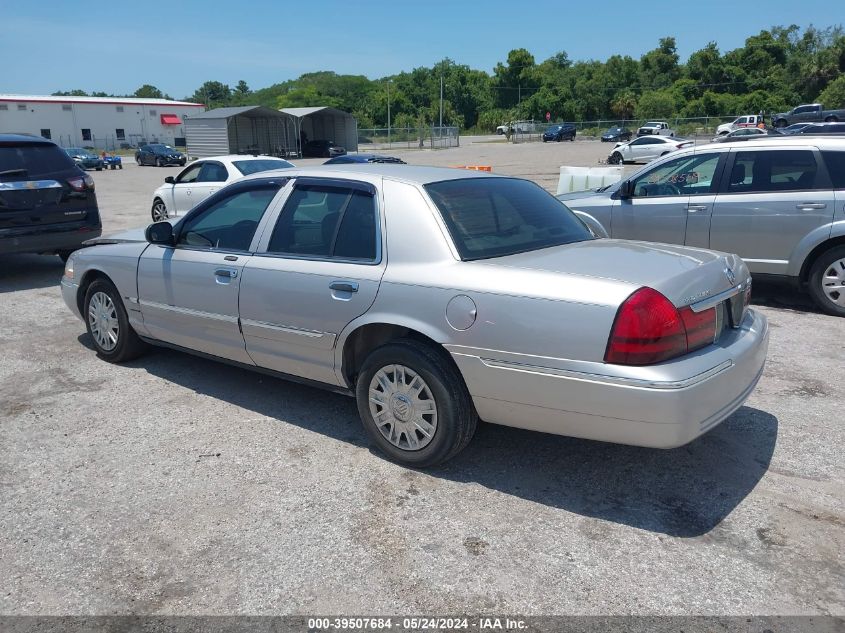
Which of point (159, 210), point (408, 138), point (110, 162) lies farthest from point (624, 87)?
point (159, 210)

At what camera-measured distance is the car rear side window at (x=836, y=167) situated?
23.1ft

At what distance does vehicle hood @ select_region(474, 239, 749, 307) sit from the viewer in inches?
135

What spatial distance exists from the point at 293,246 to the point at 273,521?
68.1 inches

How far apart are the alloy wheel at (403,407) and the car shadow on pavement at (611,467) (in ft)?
0.79

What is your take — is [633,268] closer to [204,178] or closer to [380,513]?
[380,513]

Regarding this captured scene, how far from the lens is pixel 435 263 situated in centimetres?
385

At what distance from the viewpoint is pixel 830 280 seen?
7137mm

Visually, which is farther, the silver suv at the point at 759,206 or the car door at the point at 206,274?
the silver suv at the point at 759,206

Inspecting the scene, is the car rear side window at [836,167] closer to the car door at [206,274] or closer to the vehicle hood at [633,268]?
the vehicle hood at [633,268]

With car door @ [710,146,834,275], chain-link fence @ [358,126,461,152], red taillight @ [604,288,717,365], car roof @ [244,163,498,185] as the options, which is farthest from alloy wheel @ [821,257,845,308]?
chain-link fence @ [358,126,461,152]

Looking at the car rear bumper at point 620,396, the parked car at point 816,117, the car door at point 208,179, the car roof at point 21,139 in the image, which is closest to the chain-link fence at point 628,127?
the parked car at point 816,117

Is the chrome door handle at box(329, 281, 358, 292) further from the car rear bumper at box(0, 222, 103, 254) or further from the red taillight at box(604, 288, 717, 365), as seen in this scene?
the car rear bumper at box(0, 222, 103, 254)

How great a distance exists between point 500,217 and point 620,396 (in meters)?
1.47

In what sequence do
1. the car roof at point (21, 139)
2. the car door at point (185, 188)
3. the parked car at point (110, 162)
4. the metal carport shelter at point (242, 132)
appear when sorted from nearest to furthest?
the car roof at point (21, 139)
the car door at point (185, 188)
the parked car at point (110, 162)
the metal carport shelter at point (242, 132)
